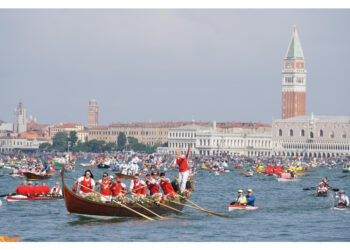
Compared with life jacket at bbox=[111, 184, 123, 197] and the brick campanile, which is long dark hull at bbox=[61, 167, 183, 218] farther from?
the brick campanile

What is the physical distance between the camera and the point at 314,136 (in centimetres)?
14312

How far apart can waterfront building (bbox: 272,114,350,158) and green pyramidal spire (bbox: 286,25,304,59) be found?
12464 millimetres

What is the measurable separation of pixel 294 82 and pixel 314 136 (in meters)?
14.2

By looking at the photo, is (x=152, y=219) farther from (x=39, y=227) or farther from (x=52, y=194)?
(x=52, y=194)

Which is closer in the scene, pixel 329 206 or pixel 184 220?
pixel 184 220

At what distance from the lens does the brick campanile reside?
154 metres

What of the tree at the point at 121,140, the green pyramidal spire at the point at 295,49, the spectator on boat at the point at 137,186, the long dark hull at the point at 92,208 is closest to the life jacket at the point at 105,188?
the long dark hull at the point at 92,208

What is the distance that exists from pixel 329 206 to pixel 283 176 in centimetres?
2126

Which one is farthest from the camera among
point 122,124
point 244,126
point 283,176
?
point 122,124

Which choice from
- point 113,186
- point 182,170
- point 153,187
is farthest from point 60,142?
point 113,186

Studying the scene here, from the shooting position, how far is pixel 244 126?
552ft

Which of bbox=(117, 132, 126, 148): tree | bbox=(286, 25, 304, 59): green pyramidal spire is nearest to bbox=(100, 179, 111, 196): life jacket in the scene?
bbox=(286, 25, 304, 59): green pyramidal spire
